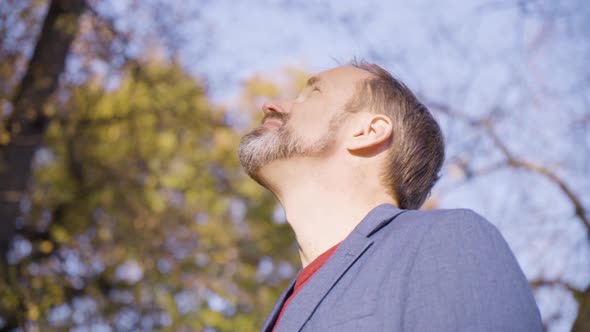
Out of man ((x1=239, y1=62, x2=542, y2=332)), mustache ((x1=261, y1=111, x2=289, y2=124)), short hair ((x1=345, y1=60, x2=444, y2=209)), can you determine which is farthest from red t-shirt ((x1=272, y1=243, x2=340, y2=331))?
mustache ((x1=261, y1=111, x2=289, y2=124))

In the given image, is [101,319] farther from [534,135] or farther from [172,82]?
[534,135]

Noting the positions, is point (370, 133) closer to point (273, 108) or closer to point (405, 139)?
point (405, 139)

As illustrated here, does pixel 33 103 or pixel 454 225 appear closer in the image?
pixel 454 225

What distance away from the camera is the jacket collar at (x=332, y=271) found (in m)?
1.96

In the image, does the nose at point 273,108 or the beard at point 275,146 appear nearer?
the beard at point 275,146

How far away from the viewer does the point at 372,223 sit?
2174 mm

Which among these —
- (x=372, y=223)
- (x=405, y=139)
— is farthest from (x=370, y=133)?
(x=372, y=223)

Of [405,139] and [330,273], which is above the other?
[405,139]

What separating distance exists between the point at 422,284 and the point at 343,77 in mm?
1248

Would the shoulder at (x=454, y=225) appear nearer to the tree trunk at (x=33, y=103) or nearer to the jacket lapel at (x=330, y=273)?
the jacket lapel at (x=330, y=273)

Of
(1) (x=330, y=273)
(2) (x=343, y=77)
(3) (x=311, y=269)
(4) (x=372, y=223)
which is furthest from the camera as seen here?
(2) (x=343, y=77)

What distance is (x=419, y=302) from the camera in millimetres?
1728

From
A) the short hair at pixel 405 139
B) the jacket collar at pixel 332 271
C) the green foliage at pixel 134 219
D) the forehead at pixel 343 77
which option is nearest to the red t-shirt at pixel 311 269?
the jacket collar at pixel 332 271

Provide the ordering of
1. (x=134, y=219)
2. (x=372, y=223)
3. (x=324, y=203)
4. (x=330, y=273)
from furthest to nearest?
(x=134, y=219), (x=324, y=203), (x=372, y=223), (x=330, y=273)
